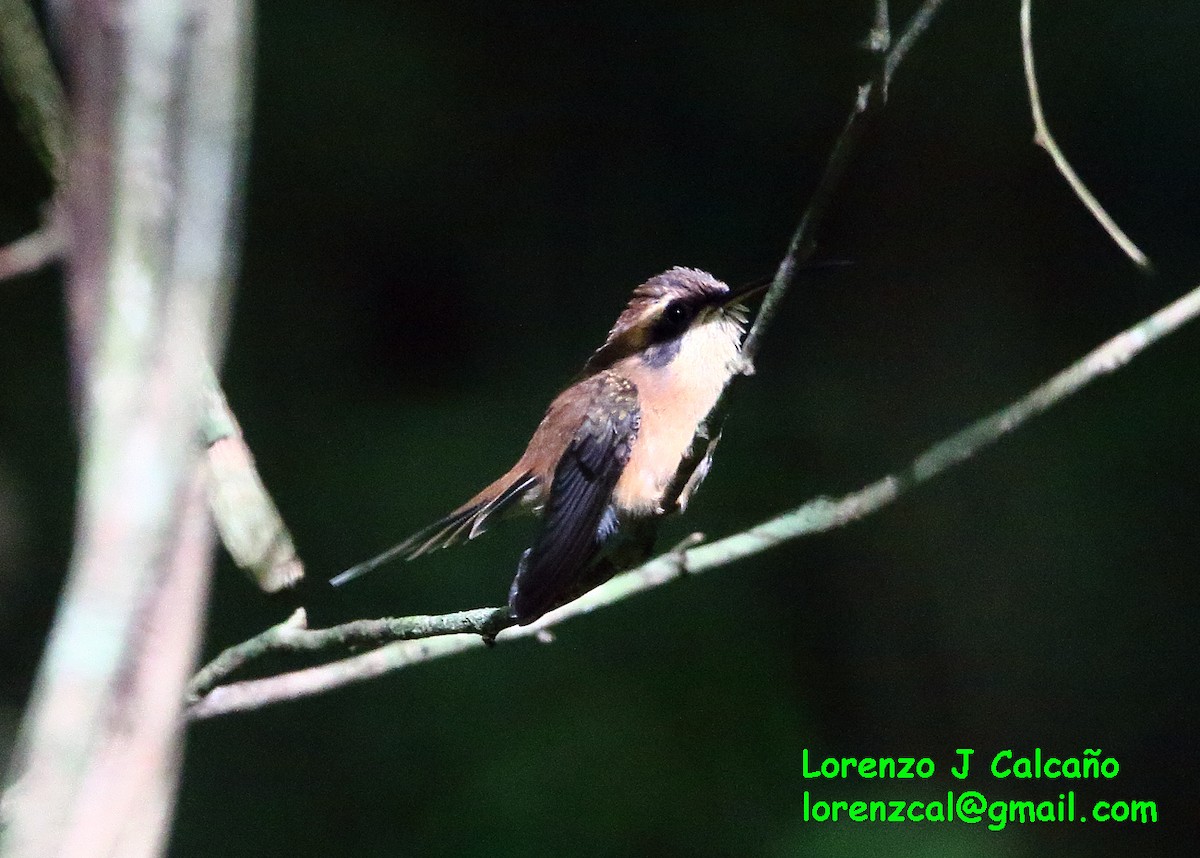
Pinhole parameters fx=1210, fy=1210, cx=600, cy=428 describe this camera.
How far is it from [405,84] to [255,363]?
1.61ft

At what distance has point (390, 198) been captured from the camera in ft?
6.25

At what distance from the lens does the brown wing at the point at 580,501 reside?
3.34 ft

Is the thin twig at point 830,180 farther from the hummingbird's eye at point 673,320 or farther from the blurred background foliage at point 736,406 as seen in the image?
the blurred background foliage at point 736,406

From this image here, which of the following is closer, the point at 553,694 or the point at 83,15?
the point at 83,15

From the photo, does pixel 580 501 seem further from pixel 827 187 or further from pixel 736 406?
pixel 736 406

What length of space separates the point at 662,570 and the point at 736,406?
49 centimetres

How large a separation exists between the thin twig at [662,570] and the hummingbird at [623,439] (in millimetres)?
103

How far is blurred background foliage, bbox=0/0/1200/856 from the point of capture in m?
1.84

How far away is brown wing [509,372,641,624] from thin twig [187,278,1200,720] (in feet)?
0.19

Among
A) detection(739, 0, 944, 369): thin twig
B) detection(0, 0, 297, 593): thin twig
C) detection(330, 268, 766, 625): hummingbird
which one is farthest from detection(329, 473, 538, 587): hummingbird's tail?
detection(739, 0, 944, 369): thin twig

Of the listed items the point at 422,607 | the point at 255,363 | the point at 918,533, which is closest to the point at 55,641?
the point at 422,607

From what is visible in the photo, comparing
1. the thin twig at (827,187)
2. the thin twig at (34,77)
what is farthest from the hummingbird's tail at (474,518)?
the thin twig at (34,77)

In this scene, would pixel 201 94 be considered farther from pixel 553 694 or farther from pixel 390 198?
pixel 553 694

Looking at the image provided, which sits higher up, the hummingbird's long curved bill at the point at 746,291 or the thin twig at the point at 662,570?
the hummingbird's long curved bill at the point at 746,291
